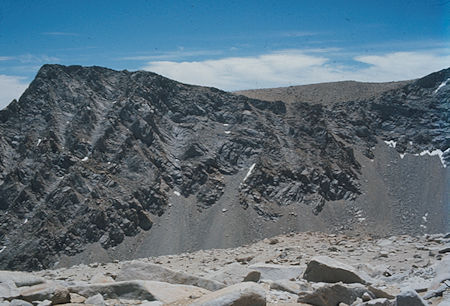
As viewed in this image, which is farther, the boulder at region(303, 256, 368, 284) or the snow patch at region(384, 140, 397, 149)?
the snow patch at region(384, 140, 397, 149)

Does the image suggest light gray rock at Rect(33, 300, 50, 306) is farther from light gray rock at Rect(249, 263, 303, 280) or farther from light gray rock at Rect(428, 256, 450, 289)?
light gray rock at Rect(428, 256, 450, 289)

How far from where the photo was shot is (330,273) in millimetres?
14273

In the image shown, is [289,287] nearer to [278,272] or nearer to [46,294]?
[278,272]

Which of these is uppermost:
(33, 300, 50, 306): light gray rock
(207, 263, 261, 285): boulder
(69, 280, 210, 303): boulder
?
(33, 300, 50, 306): light gray rock

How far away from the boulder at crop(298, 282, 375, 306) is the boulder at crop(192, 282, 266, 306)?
150 centimetres

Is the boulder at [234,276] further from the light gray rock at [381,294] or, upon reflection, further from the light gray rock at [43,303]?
the light gray rock at [43,303]

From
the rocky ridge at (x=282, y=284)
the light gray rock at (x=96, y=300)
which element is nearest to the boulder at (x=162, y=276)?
the rocky ridge at (x=282, y=284)

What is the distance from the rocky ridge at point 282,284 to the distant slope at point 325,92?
11488 cm

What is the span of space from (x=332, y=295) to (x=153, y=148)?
10057 cm

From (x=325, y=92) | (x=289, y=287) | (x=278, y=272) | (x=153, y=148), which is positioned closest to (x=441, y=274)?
(x=289, y=287)

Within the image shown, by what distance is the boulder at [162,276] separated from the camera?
13.4 m

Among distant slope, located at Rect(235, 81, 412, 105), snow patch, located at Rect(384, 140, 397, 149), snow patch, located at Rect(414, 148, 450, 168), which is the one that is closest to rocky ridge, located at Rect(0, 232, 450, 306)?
snow patch, located at Rect(414, 148, 450, 168)

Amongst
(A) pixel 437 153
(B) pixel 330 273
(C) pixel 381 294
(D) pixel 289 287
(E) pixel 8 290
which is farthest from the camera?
(A) pixel 437 153

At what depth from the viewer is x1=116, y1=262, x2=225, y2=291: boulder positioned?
13.4 m
